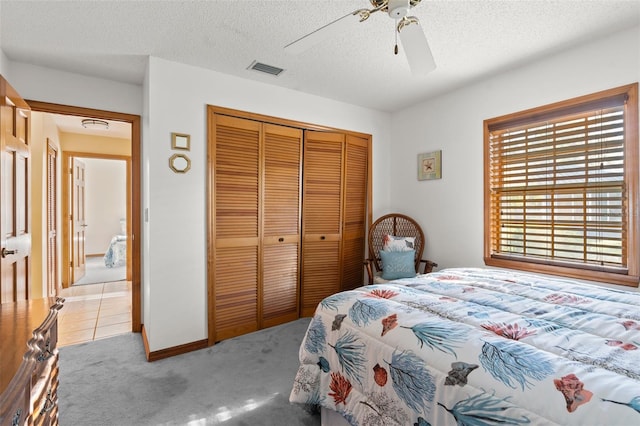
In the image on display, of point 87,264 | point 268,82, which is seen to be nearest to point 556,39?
point 268,82

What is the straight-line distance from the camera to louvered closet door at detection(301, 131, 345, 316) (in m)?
3.53

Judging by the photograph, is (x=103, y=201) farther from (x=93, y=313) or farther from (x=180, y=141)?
(x=180, y=141)

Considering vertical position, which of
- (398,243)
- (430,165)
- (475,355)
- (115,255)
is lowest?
(115,255)

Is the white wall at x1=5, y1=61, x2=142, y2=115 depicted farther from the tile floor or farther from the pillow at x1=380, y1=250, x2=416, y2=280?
the pillow at x1=380, y1=250, x2=416, y2=280

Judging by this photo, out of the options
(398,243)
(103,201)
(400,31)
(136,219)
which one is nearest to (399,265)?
(398,243)

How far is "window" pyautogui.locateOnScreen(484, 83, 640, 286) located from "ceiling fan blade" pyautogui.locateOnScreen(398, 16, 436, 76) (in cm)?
153

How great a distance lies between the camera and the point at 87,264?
22.3 feet

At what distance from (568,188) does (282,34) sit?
2.56 m

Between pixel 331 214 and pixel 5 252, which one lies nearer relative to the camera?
pixel 5 252

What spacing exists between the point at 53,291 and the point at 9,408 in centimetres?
449

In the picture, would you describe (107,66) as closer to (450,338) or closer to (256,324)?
(256,324)

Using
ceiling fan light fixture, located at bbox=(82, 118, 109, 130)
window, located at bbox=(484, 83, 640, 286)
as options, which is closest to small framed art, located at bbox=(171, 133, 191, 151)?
ceiling fan light fixture, located at bbox=(82, 118, 109, 130)

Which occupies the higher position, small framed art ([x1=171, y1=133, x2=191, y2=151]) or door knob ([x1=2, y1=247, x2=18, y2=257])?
small framed art ([x1=171, y1=133, x2=191, y2=151])

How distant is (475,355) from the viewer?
3.57ft
